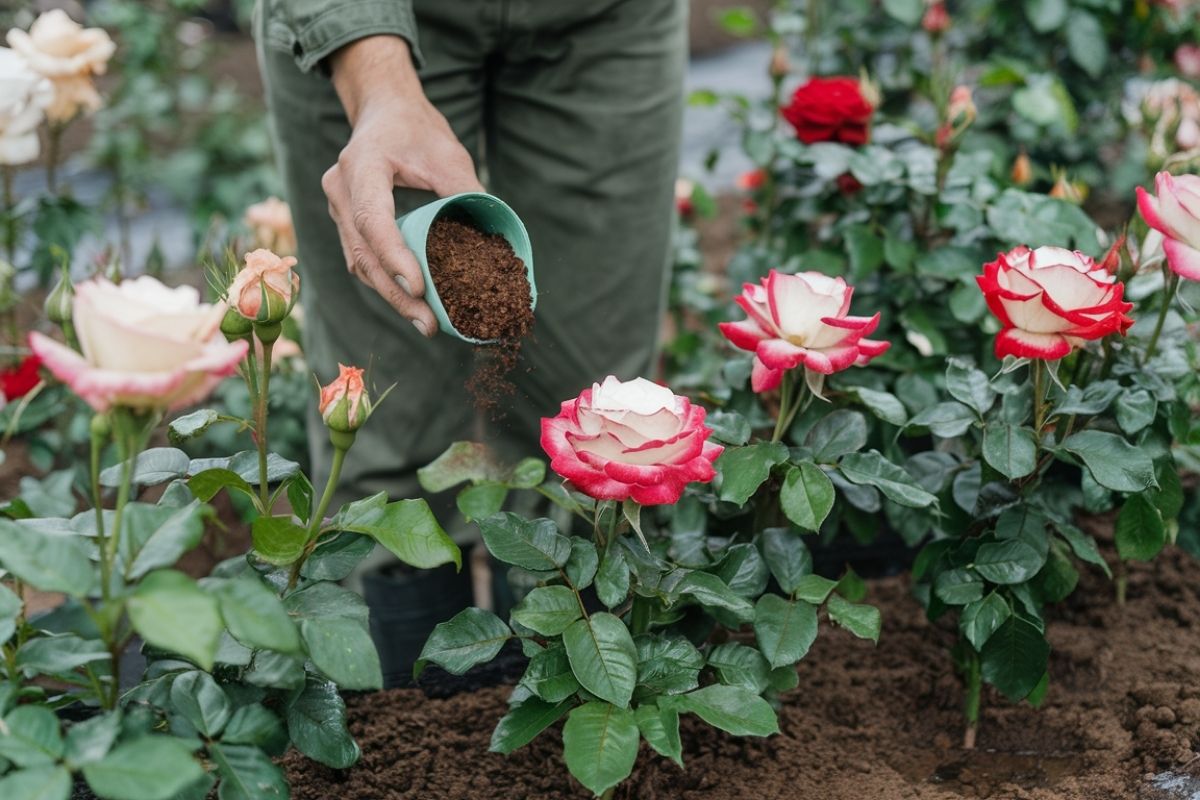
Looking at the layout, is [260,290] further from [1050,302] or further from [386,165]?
[1050,302]

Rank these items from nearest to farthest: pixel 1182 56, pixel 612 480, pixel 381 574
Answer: pixel 612 480 → pixel 381 574 → pixel 1182 56

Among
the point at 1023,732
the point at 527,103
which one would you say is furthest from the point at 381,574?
the point at 1023,732

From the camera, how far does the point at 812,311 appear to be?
1.11 meters

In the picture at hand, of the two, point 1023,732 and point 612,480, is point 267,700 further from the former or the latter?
point 1023,732

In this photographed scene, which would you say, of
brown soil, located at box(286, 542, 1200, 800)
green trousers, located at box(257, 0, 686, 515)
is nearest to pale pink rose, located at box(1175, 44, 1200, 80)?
green trousers, located at box(257, 0, 686, 515)

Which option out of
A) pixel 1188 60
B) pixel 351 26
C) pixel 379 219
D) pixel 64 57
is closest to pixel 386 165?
pixel 379 219

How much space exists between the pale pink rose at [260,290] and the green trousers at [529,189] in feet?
1.98

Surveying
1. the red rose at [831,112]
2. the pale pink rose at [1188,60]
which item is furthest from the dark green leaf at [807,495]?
the pale pink rose at [1188,60]

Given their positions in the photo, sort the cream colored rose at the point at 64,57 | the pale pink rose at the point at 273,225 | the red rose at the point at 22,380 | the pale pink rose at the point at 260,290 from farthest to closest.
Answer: the pale pink rose at the point at 273,225
the cream colored rose at the point at 64,57
the red rose at the point at 22,380
the pale pink rose at the point at 260,290

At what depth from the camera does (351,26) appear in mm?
1392

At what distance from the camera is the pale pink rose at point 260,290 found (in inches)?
41.1

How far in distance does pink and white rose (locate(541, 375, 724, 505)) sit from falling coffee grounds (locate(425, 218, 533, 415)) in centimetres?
24

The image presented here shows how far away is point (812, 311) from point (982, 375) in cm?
25

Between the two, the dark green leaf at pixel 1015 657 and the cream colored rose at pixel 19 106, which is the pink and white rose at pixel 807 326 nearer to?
the dark green leaf at pixel 1015 657
